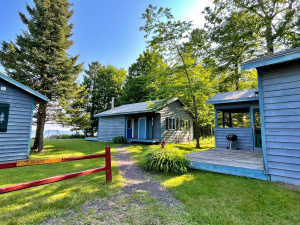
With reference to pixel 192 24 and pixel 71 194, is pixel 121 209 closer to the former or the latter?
pixel 71 194

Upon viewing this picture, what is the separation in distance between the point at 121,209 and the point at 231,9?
45.5 feet

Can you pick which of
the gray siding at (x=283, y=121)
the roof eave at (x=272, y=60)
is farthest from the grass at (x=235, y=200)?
the roof eave at (x=272, y=60)

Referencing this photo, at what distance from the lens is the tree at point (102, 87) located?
1048 inches

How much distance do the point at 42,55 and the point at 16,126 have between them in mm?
4951

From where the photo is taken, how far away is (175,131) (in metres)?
13.6

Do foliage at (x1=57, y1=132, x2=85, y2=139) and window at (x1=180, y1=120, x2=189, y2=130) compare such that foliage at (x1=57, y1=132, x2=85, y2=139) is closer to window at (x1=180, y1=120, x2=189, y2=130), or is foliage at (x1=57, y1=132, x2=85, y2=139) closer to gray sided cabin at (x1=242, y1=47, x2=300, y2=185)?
window at (x1=180, y1=120, x2=189, y2=130)

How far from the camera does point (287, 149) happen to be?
3.48 meters

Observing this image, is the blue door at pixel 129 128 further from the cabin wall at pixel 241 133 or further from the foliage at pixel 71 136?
the foliage at pixel 71 136

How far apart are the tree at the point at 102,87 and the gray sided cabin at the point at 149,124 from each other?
469 inches

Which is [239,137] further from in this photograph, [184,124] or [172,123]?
[184,124]

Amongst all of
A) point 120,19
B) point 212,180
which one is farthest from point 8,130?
point 120,19

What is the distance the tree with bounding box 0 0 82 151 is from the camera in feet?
28.4

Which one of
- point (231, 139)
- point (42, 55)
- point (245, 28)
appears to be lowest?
point (231, 139)

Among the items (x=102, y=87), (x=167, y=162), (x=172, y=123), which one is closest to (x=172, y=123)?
(x=172, y=123)
